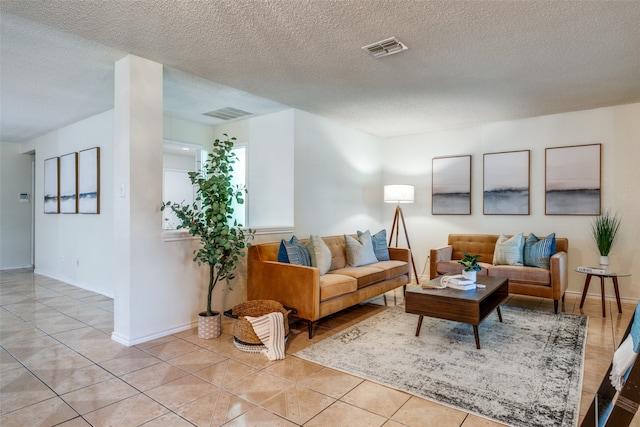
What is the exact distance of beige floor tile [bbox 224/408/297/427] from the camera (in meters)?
1.97

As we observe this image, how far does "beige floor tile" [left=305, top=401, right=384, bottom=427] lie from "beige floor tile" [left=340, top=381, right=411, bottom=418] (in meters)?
0.05

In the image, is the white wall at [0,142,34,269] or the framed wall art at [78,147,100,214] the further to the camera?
the white wall at [0,142,34,269]

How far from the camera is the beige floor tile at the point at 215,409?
A: 2.02m

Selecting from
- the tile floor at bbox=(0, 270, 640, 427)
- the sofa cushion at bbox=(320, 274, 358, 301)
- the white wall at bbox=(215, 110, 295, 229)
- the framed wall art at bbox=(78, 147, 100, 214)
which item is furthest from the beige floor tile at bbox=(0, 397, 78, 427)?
the framed wall art at bbox=(78, 147, 100, 214)

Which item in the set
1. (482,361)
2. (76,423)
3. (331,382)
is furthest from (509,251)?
(76,423)

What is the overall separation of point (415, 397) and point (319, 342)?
1116mm

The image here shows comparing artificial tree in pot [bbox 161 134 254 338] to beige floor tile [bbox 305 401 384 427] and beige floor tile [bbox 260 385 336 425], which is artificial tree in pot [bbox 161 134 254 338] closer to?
beige floor tile [bbox 260 385 336 425]

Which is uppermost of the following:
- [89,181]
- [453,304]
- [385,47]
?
[385,47]

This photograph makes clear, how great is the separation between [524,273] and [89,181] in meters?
5.80

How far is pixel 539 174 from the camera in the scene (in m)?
5.05

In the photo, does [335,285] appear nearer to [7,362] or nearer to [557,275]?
[557,275]

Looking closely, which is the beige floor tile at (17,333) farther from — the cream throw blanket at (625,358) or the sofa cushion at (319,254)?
the cream throw blanket at (625,358)

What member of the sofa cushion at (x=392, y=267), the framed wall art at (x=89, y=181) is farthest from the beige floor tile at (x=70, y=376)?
the sofa cushion at (x=392, y=267)

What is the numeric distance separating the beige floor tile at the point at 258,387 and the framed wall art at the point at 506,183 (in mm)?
4227
